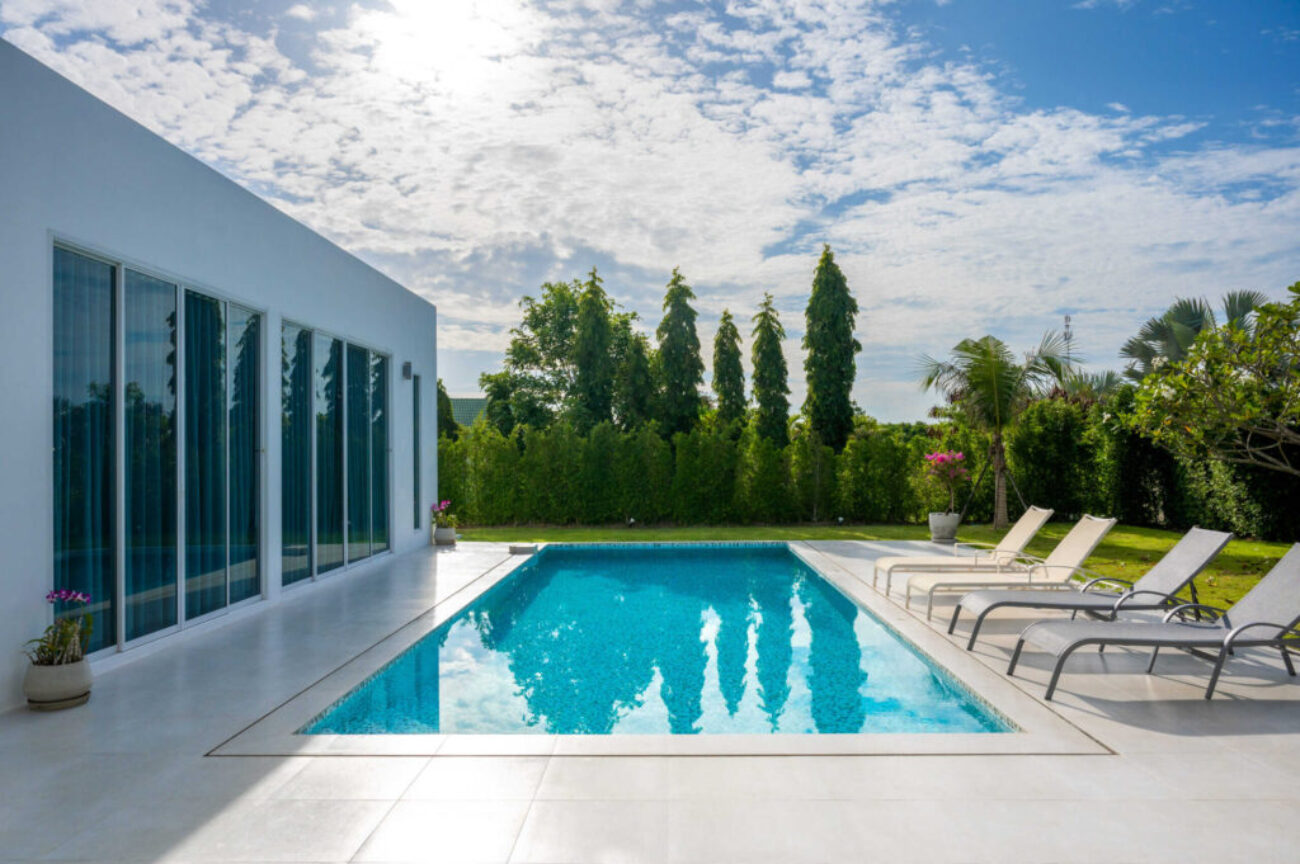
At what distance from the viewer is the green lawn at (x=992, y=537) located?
1074 cm

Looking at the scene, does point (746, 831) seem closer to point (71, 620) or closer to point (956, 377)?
point (71, 620)

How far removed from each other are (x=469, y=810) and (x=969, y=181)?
45.8 ft

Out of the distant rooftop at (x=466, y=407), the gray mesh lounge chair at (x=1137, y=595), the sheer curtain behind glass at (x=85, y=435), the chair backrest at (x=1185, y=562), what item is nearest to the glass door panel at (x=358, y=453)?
the sheer curtain behind glass at (x=85, y=435)

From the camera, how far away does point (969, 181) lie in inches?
556

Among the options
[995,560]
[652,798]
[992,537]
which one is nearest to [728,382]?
[992,537]

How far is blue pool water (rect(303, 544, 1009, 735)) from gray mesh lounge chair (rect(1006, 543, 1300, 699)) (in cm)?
70

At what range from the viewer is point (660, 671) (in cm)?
673

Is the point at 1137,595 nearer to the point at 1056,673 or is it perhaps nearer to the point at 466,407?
the point at 1056,673

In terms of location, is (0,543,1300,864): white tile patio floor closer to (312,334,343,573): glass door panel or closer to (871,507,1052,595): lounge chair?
(871,507,1052,595): lounge chair

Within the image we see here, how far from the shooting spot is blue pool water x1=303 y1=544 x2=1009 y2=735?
5375mm

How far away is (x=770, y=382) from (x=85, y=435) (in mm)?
17139

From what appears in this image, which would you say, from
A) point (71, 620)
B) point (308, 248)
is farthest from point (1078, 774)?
point (308, 248)

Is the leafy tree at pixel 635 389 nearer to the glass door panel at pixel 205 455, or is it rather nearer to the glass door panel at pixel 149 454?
the glass door panel at pixel 205 455

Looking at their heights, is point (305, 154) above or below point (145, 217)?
above
